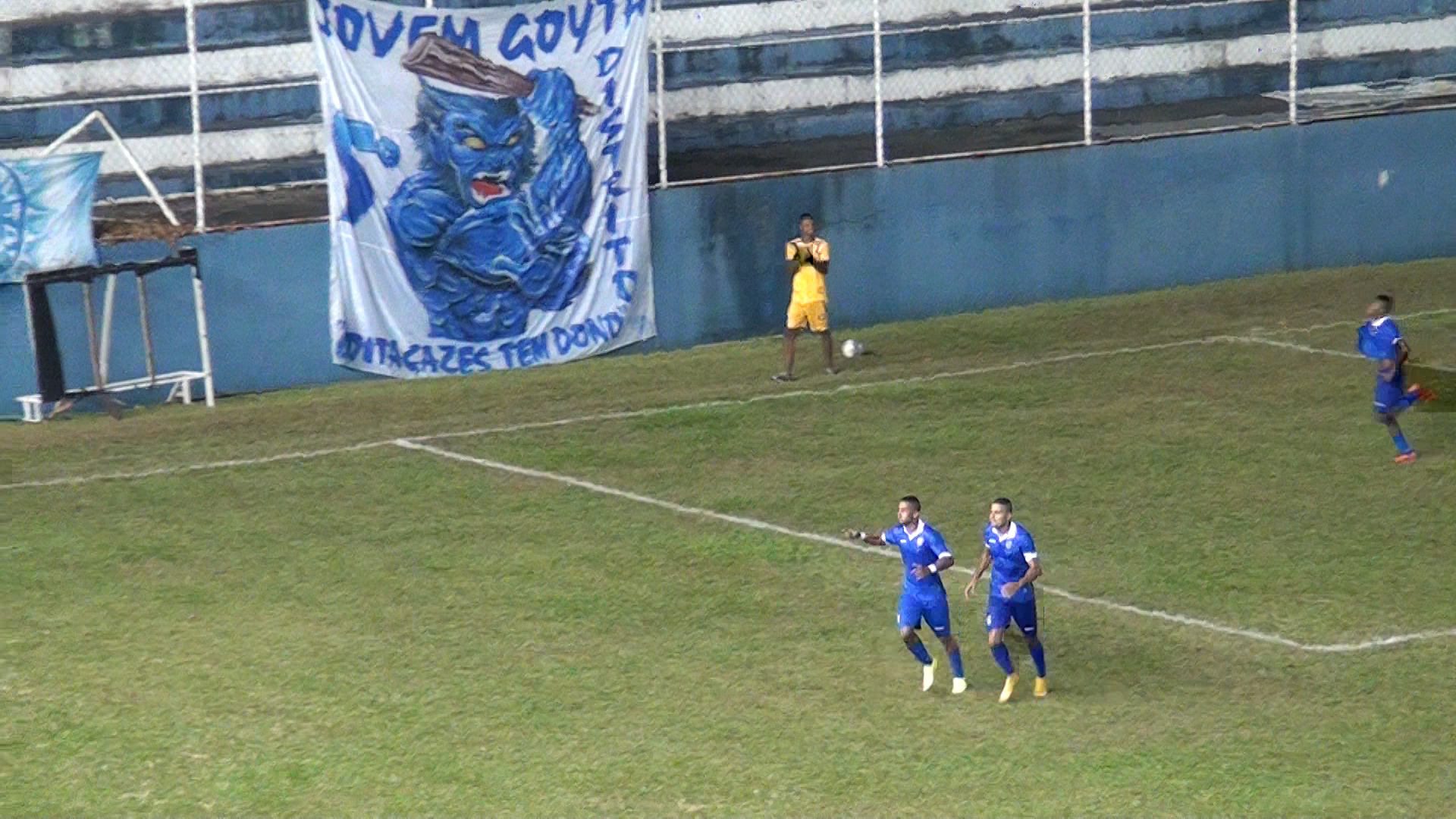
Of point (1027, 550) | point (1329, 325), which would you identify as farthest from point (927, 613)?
point (1329, 325)

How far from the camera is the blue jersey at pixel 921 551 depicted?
1440cm

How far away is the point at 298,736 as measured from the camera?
14.1 metres

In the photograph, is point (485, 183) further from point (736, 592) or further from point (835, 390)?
point (736, 592)

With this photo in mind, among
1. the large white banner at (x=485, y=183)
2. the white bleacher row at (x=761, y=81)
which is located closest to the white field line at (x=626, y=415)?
the large white banner at (x=485, y=183)

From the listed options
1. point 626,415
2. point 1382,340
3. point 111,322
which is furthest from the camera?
point 111,322

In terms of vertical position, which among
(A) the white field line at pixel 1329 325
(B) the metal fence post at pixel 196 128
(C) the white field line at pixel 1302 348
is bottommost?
(C) the white field line at pixel 1302 348

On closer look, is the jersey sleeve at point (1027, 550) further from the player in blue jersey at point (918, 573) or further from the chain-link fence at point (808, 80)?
the chain-link fence at point (808, 80)

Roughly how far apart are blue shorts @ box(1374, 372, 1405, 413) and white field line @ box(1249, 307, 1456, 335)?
4921 mm

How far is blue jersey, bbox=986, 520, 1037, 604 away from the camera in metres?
14.3

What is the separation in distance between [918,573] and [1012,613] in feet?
2.19

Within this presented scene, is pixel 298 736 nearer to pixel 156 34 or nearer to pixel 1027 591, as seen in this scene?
pixel 1027 591

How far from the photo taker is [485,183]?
24188mm

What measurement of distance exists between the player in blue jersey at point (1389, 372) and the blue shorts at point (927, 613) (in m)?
6.88

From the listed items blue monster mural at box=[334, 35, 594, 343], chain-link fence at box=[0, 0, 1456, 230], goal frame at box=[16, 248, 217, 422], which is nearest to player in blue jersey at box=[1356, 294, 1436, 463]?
chain-link fence at box=[0, 0, 1456, 230]
